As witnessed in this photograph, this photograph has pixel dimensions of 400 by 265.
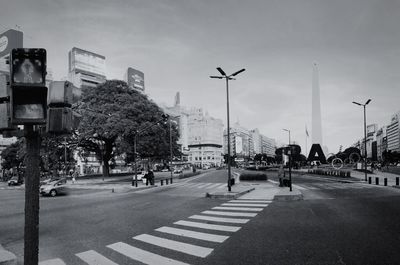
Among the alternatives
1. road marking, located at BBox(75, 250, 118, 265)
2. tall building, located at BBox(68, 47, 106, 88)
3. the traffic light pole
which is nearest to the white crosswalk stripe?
road marking, located at BBox(75, 250, 118, 265)

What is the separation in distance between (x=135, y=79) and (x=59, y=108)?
465ft

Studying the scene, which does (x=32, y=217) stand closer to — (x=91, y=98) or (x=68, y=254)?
(x=68, y=254)

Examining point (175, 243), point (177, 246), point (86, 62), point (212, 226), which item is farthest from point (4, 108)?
point (86, 62)

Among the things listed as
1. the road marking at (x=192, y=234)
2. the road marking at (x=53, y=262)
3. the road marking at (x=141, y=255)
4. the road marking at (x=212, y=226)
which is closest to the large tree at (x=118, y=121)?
the road marking at (x=212, y=226)

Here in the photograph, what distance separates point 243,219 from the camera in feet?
40.3

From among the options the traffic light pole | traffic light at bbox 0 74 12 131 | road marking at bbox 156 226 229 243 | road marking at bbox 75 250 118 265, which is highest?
traffic light at bbox 0 74 12 131

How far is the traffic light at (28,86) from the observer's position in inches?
156

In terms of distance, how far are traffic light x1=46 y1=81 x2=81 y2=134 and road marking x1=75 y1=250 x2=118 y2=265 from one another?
3.75m

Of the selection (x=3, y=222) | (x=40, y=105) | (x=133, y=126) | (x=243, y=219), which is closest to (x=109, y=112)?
(x=133, y=126)

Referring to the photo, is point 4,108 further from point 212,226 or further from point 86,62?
point 86,62

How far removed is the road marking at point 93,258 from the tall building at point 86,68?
116m

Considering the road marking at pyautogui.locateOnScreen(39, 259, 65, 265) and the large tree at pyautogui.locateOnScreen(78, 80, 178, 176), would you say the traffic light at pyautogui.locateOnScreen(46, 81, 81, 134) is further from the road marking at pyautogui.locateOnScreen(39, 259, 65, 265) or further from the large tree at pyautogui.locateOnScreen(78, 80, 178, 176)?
the large tree at pyautogui.locateOnScreen(78, 80, 178, 176)

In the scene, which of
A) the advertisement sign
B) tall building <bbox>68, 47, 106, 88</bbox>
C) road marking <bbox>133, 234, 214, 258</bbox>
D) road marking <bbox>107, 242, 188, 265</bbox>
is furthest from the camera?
the advertisement sign

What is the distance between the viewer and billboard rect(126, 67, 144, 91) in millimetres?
137750
